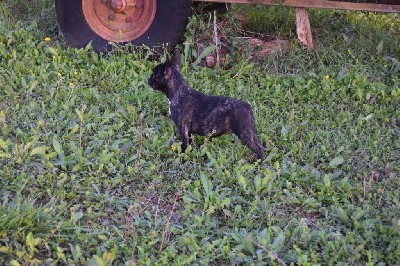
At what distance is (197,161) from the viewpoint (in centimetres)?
445

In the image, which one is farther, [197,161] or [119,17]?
[119,17]

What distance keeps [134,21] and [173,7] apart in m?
0.52

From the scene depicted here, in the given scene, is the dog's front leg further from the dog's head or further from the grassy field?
the dog's head

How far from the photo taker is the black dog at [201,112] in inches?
171

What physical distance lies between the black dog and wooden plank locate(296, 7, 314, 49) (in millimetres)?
2157

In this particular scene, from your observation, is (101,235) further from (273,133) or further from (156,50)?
(156,50)

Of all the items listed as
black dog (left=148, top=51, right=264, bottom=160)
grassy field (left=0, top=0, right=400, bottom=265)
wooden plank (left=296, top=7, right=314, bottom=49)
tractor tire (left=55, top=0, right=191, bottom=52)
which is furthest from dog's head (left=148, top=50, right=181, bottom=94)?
wooden plank (left=296, top=7, right=314, bottom=49)

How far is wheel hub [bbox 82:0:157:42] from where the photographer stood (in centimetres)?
608

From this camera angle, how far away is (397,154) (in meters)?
4.70

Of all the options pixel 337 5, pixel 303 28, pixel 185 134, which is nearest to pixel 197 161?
pixel 185 134

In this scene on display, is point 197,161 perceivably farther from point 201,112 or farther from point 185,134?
point 201,112

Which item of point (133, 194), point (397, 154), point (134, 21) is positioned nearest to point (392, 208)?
point (397, 154)

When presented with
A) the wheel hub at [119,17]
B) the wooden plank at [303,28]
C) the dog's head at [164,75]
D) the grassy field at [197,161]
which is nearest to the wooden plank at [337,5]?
the wooden plank at [303,28]

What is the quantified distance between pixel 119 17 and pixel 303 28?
206 centimetres
